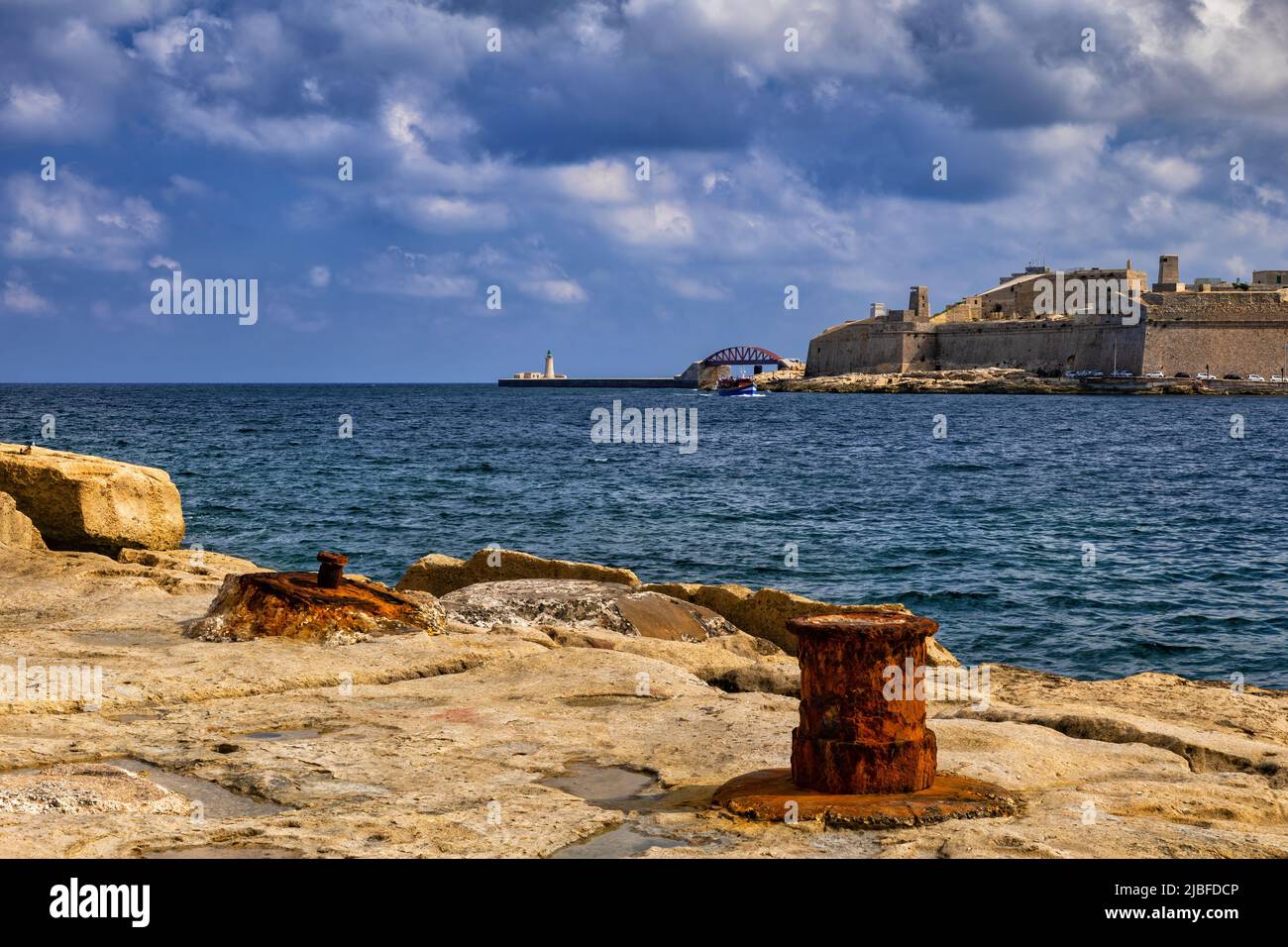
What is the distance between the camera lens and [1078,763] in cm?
428

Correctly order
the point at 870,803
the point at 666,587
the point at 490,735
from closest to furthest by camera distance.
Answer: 1. the point at 870,803
2. the point at 490,735
3. the point at 666,587

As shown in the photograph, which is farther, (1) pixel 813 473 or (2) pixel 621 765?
(1) pixel 813 473

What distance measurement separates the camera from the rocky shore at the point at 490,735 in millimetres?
3309

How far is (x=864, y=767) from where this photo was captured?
11.9ft

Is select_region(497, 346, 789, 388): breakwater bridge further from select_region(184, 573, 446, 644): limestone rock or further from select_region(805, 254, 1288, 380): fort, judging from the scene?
select_region(184, 573, 446, 644): limestone rock

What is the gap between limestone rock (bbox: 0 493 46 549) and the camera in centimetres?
902

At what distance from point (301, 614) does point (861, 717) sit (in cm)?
355

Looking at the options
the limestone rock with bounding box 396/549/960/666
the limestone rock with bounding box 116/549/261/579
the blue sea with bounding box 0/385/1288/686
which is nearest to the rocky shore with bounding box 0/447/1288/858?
the limestone rock with bounding box 396/549/960/666

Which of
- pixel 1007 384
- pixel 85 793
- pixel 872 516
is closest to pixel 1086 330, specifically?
pixel 1007 384

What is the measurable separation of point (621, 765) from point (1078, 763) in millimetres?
1640

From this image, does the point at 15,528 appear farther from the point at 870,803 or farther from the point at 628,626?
the point at 870,803
